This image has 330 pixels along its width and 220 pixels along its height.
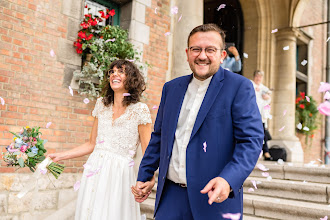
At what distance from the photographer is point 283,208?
13.2 ft

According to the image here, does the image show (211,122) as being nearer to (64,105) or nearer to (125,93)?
(125,93)

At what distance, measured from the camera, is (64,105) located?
5.02 m

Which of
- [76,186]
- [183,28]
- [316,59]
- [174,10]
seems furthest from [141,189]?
[316,59]

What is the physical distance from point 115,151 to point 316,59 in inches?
456

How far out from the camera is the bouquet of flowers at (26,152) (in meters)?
2.83

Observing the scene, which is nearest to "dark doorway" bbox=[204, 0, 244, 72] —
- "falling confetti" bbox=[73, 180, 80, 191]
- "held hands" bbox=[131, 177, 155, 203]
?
"falling confetti" bbox=[73, 180, 80, 191]

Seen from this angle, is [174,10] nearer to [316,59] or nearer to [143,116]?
[143,116]

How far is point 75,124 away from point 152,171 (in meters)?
3.09

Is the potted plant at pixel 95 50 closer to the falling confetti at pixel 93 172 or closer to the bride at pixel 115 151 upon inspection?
the bride at pixel 115 151

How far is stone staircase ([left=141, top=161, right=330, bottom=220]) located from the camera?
3930mm

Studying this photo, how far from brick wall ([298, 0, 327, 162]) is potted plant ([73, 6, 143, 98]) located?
8.29m

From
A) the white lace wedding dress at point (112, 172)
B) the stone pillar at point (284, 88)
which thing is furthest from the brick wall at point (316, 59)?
the white lace wedding dress at point (112, 172)

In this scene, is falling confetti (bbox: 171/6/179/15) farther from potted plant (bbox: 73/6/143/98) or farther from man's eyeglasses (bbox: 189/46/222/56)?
man's eyeglasses (bbox: 189/46/222/56)

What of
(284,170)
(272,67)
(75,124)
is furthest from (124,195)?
(272,67)
